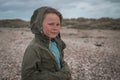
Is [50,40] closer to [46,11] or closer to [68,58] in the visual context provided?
[46,11]

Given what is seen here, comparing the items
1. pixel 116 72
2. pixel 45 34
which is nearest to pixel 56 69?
pixel 45 34

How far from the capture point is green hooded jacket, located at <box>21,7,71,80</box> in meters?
4.21

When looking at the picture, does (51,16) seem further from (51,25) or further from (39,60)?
(39,60)

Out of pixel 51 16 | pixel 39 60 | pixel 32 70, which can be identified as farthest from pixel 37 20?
pixel 32 70

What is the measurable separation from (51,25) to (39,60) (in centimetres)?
57

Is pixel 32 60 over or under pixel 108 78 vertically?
over

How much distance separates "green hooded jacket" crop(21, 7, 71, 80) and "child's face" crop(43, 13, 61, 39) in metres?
0.08

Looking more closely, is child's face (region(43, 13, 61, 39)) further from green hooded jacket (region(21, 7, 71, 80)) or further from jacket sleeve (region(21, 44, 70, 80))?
jacket sleeve (region(21, 44, 70, 80))

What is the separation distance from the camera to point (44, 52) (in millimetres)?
4344

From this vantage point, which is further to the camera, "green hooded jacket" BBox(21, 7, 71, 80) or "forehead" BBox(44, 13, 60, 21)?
"forehead" BBox(44, 13, 60, 21)

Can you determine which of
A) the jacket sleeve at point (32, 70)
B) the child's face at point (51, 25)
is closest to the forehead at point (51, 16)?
the child's face at point (51, 25)

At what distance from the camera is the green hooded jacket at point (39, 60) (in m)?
4.21

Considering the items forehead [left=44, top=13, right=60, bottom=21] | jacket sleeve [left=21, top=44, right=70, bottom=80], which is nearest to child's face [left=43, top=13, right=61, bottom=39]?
forehead [left=44, top=13, right=60, bottom=21]

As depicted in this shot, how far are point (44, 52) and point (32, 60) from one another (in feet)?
0.79
